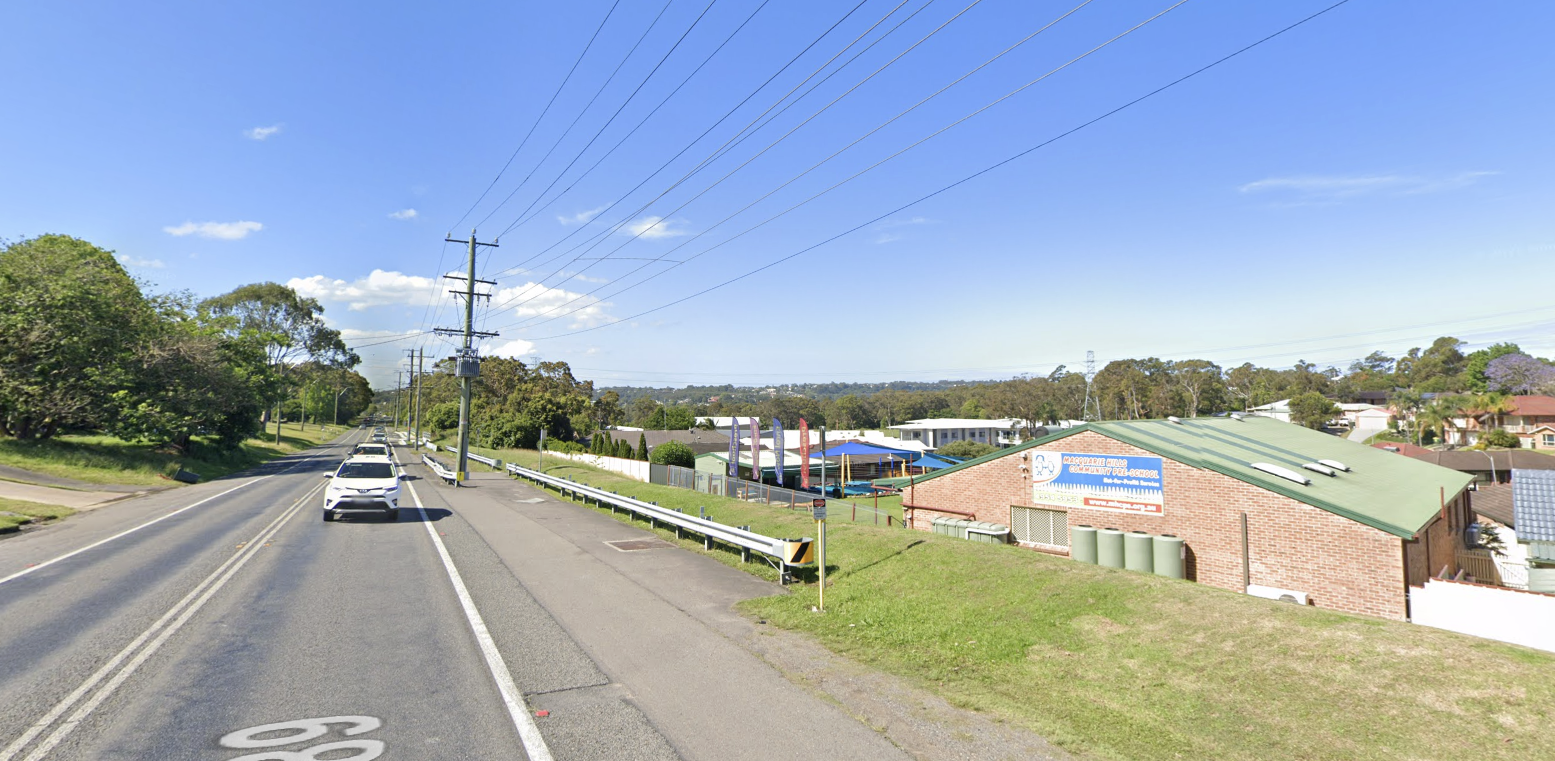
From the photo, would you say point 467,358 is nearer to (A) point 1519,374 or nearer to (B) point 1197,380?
(B) point 1197,380

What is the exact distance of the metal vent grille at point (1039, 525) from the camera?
1827 cm

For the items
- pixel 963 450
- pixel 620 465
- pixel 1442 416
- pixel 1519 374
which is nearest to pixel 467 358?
pixel 620 465

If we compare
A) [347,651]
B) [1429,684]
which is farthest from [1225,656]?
[347,651]

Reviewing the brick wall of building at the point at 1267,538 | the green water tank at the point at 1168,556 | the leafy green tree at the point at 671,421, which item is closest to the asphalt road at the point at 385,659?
the green water tank at the point at 1168,556

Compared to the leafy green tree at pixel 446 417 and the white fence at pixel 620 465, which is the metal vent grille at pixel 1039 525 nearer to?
the white fence at pixel 620 465

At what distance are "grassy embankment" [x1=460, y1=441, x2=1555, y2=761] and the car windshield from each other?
48.6 feet

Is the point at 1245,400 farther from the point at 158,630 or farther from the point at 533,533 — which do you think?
the point at 158,630

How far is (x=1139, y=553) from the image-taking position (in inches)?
569

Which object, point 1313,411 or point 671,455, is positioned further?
point 1313,411

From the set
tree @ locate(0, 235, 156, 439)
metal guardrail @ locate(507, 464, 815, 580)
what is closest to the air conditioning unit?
metal guardrail @ locate(507, 464, 815, 580)

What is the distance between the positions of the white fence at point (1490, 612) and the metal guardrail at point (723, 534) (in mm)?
9911

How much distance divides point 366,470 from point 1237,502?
22664 mm

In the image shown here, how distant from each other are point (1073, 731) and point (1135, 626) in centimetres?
270

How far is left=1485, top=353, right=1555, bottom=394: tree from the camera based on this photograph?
9300cm
